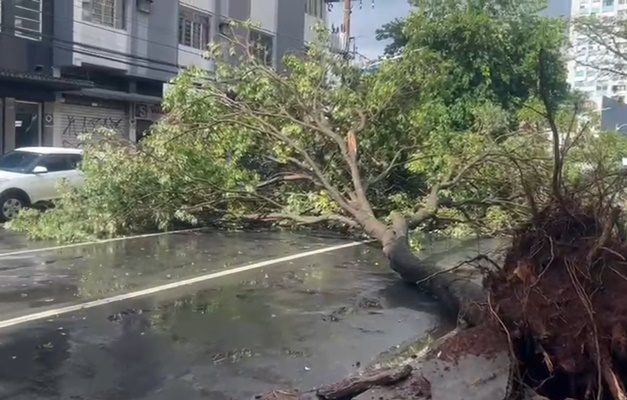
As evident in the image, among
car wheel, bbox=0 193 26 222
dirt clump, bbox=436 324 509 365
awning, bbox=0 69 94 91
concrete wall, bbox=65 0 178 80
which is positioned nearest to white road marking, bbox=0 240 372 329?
dirt clump, bbox=436 324 509 365

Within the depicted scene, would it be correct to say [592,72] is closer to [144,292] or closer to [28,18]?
[28,18]

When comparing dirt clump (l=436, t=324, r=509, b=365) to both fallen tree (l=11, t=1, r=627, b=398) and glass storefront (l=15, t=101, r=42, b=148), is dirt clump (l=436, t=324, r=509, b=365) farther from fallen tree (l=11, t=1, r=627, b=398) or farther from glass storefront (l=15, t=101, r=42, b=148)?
glass storefront (l=15, t=101, r=42, b=148)

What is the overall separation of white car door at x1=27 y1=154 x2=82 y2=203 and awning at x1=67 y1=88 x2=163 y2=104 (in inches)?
256

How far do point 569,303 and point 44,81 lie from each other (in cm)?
1938

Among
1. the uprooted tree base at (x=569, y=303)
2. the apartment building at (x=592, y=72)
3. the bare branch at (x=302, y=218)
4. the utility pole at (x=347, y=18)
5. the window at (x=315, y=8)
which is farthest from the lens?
the window at (x=315, y=8)

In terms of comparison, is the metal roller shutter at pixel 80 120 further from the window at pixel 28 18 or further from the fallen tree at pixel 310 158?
the fallen tree at pixel 310 158

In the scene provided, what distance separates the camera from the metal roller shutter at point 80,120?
24156mm

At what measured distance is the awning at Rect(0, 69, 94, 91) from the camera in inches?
823

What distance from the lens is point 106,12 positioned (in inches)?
970

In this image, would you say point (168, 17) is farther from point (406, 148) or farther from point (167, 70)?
point (406, 148)

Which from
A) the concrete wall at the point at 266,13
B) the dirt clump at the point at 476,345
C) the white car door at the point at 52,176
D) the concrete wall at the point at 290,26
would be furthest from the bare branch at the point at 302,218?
the concrete wall at the point at 290,26

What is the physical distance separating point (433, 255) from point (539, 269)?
7.10m

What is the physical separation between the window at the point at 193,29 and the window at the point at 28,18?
5905mm

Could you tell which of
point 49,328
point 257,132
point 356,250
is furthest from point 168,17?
point 49,328
